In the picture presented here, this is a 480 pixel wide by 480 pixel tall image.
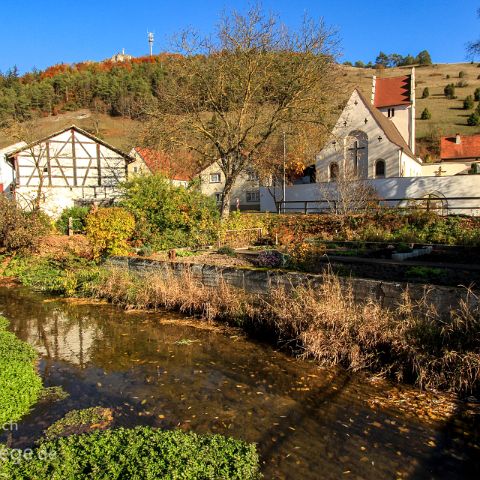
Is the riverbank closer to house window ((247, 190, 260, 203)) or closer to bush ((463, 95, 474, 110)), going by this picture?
house window ((247, 190, 260, 203))

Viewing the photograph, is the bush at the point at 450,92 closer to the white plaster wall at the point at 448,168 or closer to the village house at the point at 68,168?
the white plaster wall at the point at 448,168

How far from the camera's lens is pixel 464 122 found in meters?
63.8

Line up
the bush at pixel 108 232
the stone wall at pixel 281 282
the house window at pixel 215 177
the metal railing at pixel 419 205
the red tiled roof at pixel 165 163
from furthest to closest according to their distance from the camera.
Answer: the house window at pixel 215 177, the red tiled roof at pixel 165 163, the metal railing at pixel 419 205, the bush at pixel 108 232, the stone wall at pixel 281 282

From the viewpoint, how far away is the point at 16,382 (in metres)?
5.92

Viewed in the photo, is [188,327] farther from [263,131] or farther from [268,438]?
[263,131]

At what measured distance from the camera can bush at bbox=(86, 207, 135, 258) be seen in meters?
14.2

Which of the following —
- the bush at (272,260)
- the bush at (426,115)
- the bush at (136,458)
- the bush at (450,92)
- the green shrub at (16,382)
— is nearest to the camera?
the bush at (136,458)

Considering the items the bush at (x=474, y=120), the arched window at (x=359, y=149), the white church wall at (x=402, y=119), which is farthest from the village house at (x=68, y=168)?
the bush at (x=474, y=120)

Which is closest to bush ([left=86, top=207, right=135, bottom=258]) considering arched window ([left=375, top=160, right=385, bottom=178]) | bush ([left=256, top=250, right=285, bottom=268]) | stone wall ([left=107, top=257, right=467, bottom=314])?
stone wall ([left=107, top=257, right=467, bottom=314])

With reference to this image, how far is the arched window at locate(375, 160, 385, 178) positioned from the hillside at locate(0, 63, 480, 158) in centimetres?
1790

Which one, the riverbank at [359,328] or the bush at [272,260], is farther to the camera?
the bush at [272,260]

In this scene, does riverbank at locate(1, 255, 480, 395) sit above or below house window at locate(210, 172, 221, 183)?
below

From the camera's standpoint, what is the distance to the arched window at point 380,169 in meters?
39.2

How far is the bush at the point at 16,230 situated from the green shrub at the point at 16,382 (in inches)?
421
